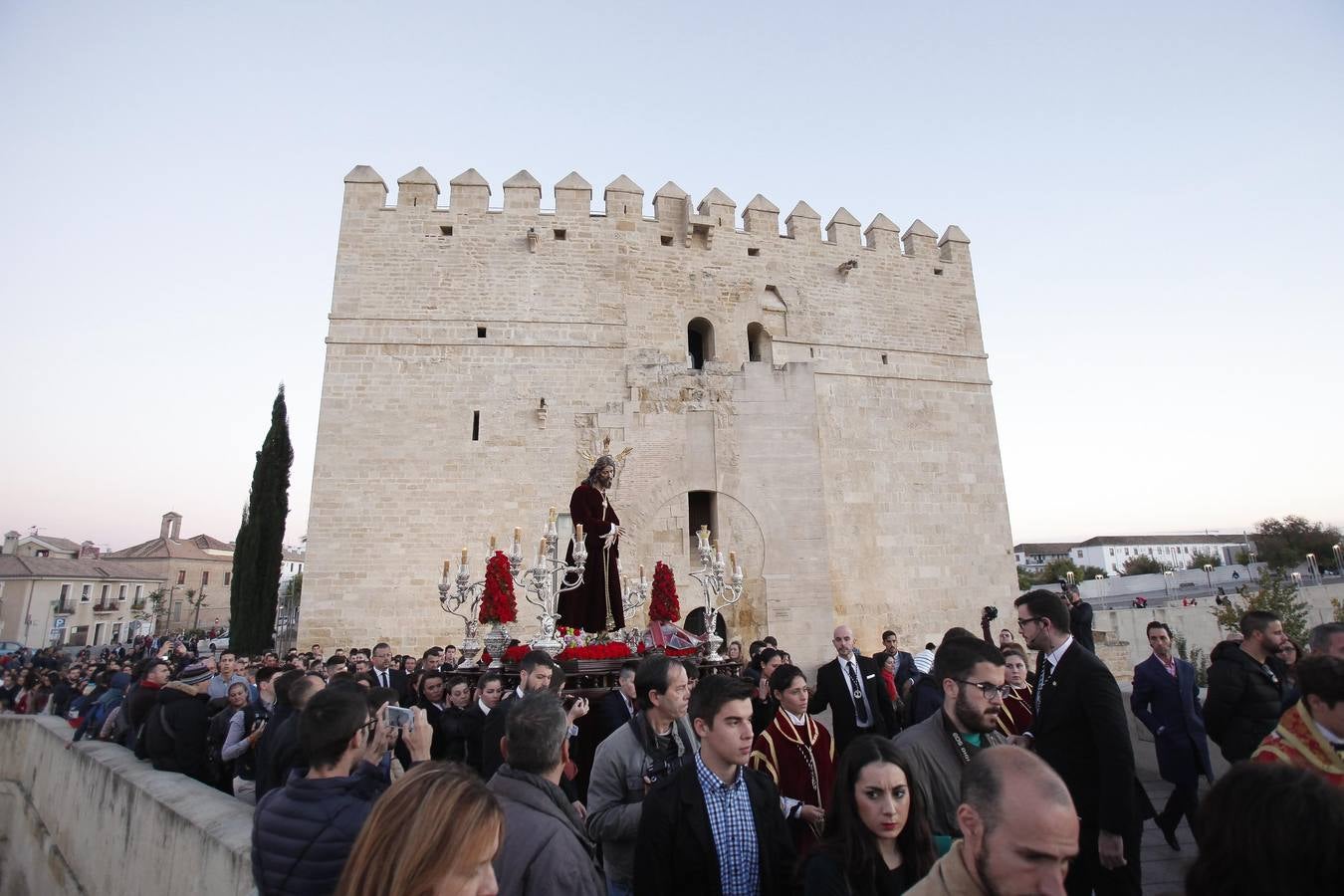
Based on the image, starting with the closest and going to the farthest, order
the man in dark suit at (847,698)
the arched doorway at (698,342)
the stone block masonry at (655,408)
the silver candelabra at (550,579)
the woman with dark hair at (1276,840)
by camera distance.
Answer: the woman with dark hair at (1276,840) < the man in dark suit at (847,698) < the silver candelabra at (550,579) < the stone block masonry at (655,408) < the arched doorway at (698,342)

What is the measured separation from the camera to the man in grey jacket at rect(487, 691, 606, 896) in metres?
1.92

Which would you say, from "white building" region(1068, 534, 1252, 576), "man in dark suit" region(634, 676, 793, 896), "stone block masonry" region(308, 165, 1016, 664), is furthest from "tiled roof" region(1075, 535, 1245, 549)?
"man in dark suit" region(634, 676, 793, 896)

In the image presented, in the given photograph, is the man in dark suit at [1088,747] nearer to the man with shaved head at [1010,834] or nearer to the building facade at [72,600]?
the man with shaved head at [1010,834]

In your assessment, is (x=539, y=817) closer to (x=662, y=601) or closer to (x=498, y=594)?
(x=498, y=594)

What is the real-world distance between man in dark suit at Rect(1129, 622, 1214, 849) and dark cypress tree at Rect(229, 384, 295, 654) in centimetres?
1506

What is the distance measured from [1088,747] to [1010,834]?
2064mm

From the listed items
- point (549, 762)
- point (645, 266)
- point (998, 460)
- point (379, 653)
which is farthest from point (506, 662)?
point (998, 460)

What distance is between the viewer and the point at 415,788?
1.37 meters

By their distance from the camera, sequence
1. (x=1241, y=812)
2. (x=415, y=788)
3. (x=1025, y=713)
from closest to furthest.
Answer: (x=1241, y=812)
(x=415, y=788)
(x=1025, y=713)

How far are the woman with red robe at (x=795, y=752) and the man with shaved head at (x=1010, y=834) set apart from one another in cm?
173

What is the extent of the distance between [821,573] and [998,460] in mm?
5897

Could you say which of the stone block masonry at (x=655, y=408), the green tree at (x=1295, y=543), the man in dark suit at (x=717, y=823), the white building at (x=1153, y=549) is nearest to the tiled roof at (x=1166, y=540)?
the white building at (x=1153, y=549)

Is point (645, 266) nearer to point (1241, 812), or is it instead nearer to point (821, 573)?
point (821, 573)

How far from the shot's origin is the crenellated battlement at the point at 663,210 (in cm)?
1449
